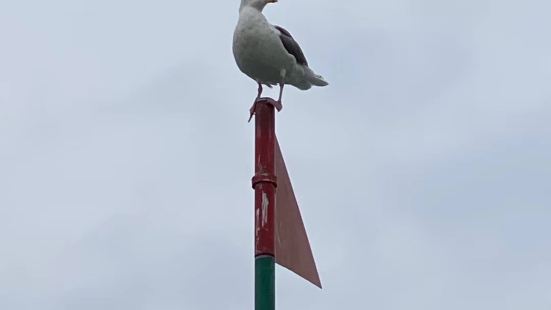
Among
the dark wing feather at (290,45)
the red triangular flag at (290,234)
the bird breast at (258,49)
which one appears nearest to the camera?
the red triangular flag at (290,234)

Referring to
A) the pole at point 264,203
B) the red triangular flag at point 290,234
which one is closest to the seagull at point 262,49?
the pole at point 264,203

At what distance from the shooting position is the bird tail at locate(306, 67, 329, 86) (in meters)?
6.43

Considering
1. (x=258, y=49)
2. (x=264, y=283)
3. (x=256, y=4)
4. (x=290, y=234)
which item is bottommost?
(x=264, y=283)

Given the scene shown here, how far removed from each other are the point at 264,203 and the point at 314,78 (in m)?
1.68

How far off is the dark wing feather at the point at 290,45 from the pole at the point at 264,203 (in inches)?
26.3

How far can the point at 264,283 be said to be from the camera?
15.8 feet

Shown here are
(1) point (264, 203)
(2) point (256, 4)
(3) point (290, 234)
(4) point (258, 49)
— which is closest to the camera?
(1) point (264, 203)

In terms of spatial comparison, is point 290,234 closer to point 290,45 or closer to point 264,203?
point 264,203

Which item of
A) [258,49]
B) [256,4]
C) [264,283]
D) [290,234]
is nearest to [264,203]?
[290,234]

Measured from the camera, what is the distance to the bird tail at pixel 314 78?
643cm

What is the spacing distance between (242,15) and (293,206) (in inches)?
51.6

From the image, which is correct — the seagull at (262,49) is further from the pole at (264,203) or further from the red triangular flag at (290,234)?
the red triangular flag at (290,234)

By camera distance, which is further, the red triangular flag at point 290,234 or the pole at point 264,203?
the red triangular flag at point 290,234

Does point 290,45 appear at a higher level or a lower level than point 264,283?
higher
